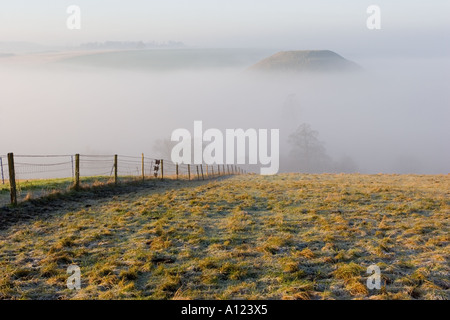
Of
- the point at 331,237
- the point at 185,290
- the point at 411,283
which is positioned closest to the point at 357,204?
the point at 331,237

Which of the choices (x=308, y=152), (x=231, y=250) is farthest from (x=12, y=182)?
(x=308, y=152)

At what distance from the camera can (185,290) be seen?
745 cm

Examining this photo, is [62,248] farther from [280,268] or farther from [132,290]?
[280,268]

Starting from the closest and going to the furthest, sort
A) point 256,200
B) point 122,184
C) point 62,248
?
point 62,248, point 256,200, point 122,184

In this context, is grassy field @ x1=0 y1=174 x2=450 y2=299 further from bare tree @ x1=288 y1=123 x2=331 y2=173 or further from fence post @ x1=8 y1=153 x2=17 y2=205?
bare tree @ x1=288 y1=123 x2=331 y2=173

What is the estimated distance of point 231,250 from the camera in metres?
10.2

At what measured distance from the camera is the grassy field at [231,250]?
299 inches

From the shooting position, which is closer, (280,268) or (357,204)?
(280,268)

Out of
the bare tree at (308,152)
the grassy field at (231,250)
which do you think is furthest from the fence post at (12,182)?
the bare tree at (308,152)

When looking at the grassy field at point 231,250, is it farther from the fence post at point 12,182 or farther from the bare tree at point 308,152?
the bare tree at point 308,152

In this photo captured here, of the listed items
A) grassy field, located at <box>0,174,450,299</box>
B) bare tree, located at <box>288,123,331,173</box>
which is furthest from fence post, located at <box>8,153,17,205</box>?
bare tree, located at <box>288,123,331,173</box>

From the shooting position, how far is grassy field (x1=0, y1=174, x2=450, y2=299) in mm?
7590
